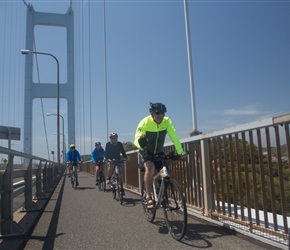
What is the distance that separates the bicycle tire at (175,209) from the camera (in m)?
3.47

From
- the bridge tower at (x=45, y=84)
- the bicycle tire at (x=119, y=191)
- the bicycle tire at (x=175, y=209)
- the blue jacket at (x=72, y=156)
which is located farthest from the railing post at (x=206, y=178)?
the bridge tower at (x=45, y=84)

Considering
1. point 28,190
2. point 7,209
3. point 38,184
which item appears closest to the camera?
point 7,209

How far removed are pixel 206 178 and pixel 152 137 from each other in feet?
3.16

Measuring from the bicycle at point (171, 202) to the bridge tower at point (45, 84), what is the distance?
25805 millimetres

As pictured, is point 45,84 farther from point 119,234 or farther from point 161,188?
point 119,234

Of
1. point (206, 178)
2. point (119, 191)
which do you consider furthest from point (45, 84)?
point (206, 178)

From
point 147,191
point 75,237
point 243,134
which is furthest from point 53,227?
point 243,134

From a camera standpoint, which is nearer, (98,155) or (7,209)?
(7,209)

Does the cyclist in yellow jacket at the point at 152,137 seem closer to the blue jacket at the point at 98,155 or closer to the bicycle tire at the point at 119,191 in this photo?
the bicycle tire at the point at 119,191

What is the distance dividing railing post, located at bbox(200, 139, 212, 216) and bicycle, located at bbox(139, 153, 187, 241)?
63 cm

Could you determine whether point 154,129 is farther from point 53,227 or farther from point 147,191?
point 53,227

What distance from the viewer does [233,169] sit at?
3.84m

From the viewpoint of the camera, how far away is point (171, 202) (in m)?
3.93

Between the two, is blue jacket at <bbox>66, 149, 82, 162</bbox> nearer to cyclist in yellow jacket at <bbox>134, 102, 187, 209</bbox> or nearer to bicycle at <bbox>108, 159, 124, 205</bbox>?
bicycle at <bbox>108, 159, 124, 205</bbox>
